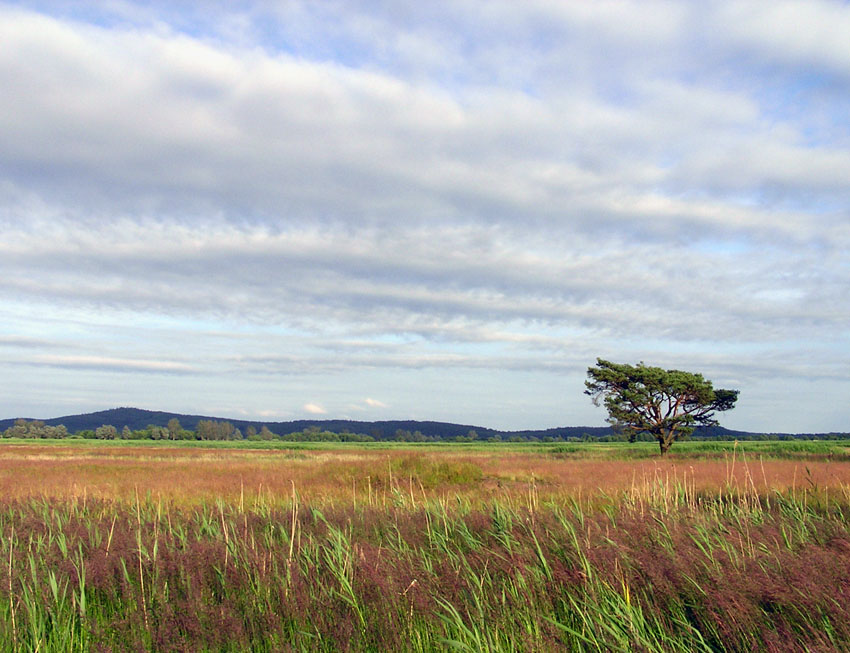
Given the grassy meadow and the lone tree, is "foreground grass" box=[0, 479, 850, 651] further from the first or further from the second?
the lone tree

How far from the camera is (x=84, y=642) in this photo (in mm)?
4504

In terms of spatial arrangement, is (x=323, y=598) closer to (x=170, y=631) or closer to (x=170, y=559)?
(x=170, y=631)

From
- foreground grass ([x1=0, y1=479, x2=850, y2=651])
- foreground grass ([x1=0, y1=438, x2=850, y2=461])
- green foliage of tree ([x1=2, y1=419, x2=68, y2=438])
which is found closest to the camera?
foreground grass ([x1=0, y1=479, x2=850, y2=651])

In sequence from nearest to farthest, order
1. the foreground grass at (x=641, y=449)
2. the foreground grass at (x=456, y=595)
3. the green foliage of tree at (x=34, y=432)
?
the foreground grass at (x=456, y=595), the foreground grass at (x=641, y=449), the green foliage of tree at (x=34, y=432)

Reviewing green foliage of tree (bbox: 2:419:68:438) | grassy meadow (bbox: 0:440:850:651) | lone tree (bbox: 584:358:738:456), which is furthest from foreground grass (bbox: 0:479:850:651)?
green foliage of tree (bbox: 2:419:68:438)

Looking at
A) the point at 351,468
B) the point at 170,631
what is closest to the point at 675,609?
the point at 170,631

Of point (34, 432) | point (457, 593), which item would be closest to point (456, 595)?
point (457, 593)

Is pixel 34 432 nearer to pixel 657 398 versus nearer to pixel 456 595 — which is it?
pixel 657 398

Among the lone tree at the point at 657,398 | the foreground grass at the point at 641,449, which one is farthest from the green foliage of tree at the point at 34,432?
the lone tree at the point at 657,398

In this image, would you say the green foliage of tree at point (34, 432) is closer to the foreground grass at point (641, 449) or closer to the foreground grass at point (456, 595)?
the foreground grass at point (641, 449)

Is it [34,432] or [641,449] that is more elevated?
[641,449]

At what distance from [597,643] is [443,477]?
19.5 meters

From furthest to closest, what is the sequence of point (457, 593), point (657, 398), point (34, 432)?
1. point (34, 432)
2. point (657, 398)
3. point (457, 593)

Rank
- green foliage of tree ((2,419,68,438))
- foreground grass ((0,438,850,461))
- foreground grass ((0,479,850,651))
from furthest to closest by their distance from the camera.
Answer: green foliage of tree ((2,419,68,438)) < foreground grass ((0,438,850,461)) < foreground grass ((0,479,850,651))
